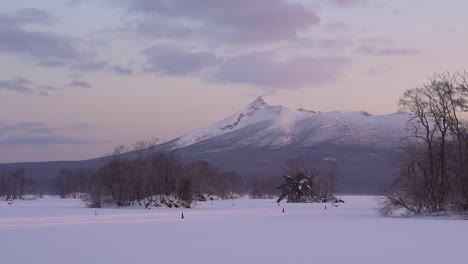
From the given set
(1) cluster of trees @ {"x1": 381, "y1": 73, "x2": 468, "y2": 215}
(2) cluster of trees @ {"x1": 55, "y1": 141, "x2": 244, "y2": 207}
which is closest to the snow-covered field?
(1) cluster of trees @ {"x1": 381, "y1": 73, "x2": 468, "y2": 215}

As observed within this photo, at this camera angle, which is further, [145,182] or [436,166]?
[145,182]

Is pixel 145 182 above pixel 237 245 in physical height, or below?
above

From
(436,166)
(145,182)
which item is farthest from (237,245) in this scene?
(145,182)

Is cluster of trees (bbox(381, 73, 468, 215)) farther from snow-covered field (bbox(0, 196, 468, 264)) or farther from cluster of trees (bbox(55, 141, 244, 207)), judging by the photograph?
cluster of trees (bbox(55, 141, 244, 207))

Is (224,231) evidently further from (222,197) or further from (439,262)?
(222,197)

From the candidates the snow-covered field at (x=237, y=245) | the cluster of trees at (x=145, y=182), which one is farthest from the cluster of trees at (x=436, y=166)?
the cluster of trees at (x=145, y=182)

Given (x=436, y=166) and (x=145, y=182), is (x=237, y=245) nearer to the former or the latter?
(x=436, y=166)

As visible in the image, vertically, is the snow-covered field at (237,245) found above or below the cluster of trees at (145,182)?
below

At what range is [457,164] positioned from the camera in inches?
1901

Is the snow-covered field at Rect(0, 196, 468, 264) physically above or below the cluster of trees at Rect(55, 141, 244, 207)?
below

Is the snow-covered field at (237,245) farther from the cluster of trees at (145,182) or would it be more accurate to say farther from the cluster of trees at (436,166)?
the cluster of trees at (145,182)

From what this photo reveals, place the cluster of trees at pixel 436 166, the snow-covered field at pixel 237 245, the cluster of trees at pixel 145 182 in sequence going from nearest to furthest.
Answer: the snow-covered field at pixel 237 245 < the cluster of trees at pixel 436 166 < the cluster of trees at pixel 145 182

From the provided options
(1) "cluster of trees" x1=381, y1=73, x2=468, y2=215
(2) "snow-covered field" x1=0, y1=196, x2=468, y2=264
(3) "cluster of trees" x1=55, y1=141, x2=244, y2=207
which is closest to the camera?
(2) "snow-covered field" x1=0, y1=196, x2=468, y2=264

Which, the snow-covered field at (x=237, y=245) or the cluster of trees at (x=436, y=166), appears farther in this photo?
the cluster of trees at (x=436, y=166)
